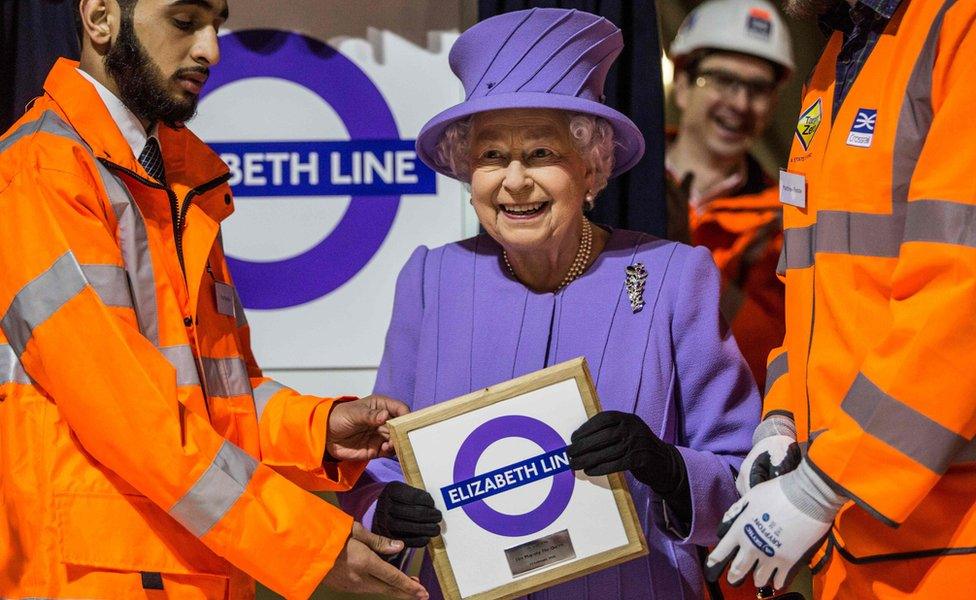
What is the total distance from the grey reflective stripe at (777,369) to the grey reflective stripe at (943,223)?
544 mm

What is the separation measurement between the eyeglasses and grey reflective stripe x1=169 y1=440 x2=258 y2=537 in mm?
2186

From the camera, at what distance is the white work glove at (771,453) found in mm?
1815

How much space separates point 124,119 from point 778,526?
55.2 inches

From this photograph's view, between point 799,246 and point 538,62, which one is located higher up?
point 538,62

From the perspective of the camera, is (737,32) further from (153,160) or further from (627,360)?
(153,160)

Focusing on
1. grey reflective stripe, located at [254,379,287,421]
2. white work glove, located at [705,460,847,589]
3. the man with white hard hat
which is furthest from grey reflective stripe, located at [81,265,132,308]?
the man with white hard hat

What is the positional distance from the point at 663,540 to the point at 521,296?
570 mm

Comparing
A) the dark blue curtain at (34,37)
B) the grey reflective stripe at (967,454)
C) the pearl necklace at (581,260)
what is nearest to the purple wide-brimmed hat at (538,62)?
the pearl necklace at (581,260)

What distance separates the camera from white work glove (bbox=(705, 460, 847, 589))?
1.63 m

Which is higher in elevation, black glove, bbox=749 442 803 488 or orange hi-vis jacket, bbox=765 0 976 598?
orange hi-vis jacket, bbox=765 0 976 598

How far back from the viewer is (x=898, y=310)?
60.9 inches

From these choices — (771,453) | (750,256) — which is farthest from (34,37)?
(771,453)

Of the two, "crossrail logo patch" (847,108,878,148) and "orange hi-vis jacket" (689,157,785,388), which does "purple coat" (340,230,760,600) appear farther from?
"orange hi-vis jacket" (689,157,785,388)

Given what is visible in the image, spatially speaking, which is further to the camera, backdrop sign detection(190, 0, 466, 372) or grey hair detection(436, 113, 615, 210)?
backdrop sign detection(190, 0, 466, 372)
